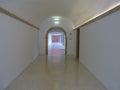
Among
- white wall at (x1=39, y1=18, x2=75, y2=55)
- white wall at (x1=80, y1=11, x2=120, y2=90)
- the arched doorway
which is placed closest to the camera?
white wall at (x1=80, y1=11, x2=120, y2=90)

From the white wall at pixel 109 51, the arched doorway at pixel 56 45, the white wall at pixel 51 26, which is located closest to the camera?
the white wall at pixel 109 51

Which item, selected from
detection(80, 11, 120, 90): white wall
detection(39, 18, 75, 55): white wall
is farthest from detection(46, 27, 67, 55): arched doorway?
detection(80, 11, 120, 90): white wall

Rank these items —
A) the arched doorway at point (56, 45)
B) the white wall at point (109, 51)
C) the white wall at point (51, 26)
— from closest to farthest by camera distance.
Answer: the white wall at point (109, 51)
the white wall at point (51, 26)
the arched doorway at point (56, 45)

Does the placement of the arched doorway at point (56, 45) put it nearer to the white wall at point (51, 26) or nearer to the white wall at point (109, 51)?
the white wall at point (51, 26)

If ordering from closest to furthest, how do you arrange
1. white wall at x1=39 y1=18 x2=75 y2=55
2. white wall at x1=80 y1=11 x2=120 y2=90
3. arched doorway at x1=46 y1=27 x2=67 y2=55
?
1. white wall at x1=80 y1=11 x2=120 y2=90
2. white wall at x1=39 y1=18 x2=75 y2=55
3. arched doorway at x1=46 y1=27 x2=67 y2=55

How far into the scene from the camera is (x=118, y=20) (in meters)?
2.62

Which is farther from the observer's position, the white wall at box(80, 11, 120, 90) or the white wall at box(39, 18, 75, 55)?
the white wall at box(39, 18, 75, 55)

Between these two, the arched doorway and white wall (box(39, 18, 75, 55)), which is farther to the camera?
the arched doorway

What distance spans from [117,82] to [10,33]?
278 centimetres

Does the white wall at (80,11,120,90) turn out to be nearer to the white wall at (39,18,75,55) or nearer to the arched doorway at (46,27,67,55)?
the white wall at (39,18,75,55)

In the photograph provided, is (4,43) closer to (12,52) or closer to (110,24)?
(12,52)

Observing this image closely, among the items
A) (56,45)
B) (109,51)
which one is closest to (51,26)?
(109,51)

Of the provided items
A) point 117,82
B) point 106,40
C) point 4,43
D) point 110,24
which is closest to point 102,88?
point 117,82

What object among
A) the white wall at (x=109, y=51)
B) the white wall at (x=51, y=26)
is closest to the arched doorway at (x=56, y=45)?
the white wall at (x=51, y=26)
